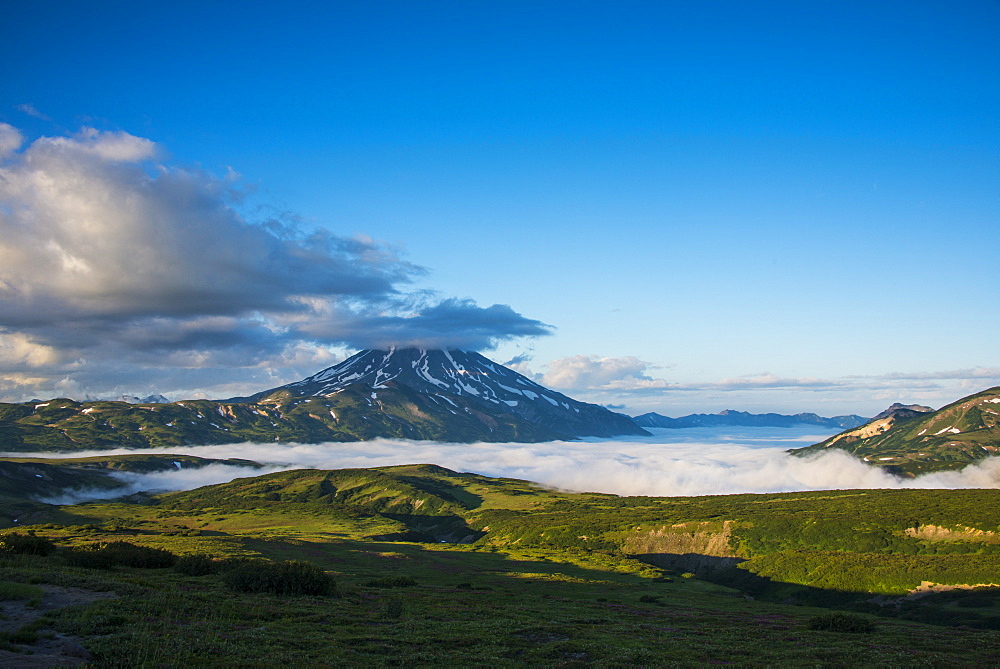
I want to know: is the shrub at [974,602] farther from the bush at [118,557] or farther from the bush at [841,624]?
the bush at [118,557]

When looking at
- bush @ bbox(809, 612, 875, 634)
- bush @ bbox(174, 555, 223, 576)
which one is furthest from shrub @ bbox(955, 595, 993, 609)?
bush @ bbox(174, 555, 223, 576)

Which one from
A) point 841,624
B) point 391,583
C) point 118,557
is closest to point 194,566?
point 118,557

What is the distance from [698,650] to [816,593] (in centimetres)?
10430

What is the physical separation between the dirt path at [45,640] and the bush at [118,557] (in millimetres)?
17511

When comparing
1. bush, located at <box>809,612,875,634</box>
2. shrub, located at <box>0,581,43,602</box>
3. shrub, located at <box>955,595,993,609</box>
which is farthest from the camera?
shrub, located at <box>955,595,993,609</box>

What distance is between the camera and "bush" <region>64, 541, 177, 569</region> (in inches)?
1831

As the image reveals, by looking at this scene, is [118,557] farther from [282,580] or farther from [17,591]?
[17,591]

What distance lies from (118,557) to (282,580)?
57.4 feet

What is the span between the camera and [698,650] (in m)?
34.6

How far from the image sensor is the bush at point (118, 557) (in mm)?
46500

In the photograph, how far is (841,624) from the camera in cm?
5106

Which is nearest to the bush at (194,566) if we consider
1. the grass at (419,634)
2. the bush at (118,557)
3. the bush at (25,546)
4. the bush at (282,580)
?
the grass at (419,634)

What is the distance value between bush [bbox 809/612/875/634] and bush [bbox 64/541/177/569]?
63701mm

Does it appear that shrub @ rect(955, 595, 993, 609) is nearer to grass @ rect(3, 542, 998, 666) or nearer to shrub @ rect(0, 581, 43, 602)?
grass @ rect(3, 542, 998, 666)
